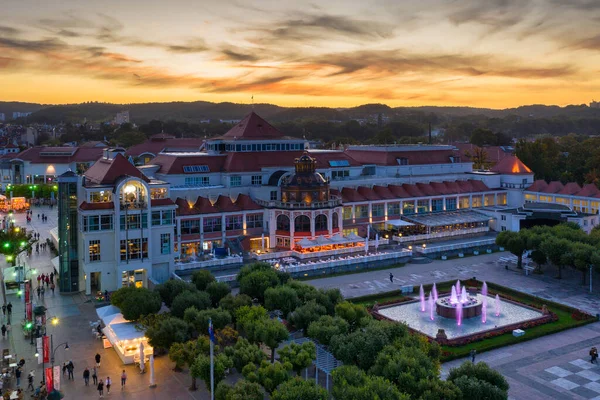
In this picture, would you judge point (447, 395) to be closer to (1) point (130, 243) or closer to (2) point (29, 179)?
(1) point (130, 243)

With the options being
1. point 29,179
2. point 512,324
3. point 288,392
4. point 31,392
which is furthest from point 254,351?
point 29,179

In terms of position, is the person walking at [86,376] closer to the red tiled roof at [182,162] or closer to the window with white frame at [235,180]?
the red tiled roof at [182,162]

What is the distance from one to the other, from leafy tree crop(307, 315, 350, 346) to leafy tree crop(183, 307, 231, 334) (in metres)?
6.16

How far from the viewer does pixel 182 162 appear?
78312 millimetres

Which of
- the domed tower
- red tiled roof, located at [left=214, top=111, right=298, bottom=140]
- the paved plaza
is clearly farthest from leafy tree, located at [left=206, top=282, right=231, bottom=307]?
red tiled roof, located at [left=214, top=111, right=298, bottom=140]

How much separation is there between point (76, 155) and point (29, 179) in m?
12.0

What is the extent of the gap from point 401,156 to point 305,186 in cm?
2807

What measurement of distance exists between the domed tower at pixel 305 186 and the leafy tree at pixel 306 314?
34.3 metres

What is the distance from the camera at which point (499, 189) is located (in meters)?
95.3

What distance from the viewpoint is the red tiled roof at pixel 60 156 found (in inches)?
5089

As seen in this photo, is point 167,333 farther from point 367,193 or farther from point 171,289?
point 367,193

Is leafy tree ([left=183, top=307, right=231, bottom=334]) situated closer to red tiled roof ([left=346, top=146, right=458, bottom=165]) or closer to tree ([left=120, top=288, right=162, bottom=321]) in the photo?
tree ([left=120, top=288, right=162, bottom=321])

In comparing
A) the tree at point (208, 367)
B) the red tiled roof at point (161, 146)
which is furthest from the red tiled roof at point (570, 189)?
the red tiled roof at point (161, 146)

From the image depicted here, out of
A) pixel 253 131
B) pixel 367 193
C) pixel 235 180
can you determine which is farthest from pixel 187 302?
pixel 253 131
